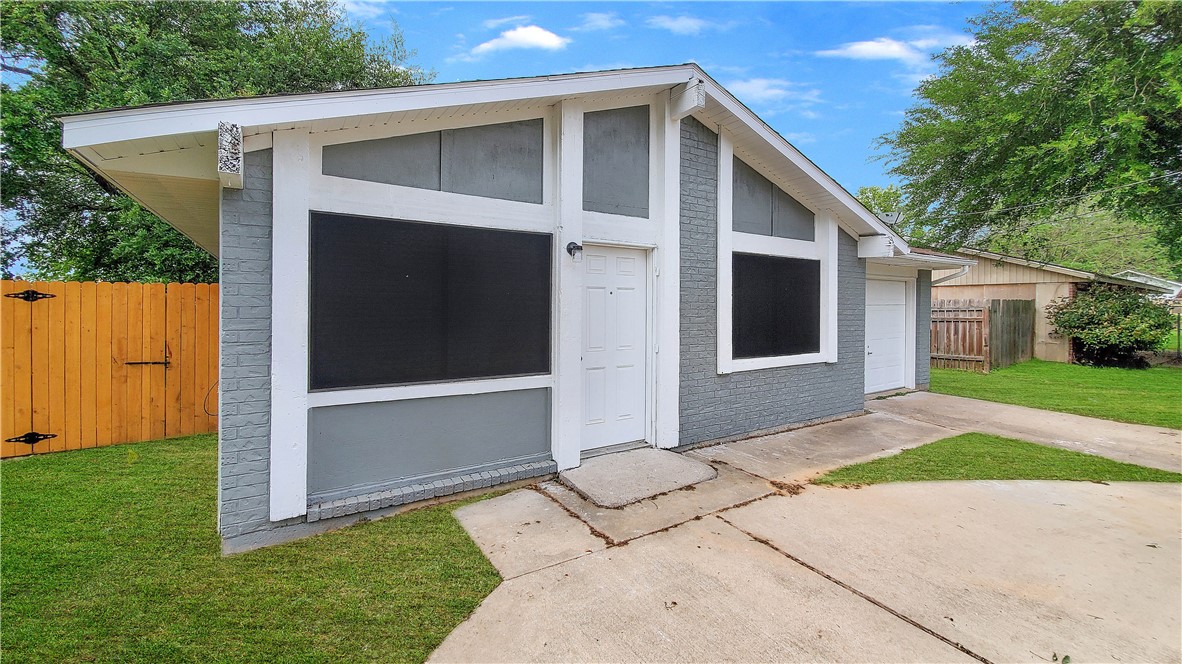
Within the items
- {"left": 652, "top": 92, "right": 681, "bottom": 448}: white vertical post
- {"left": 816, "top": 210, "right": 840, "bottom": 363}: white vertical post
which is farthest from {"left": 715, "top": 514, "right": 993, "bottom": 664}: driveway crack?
{"left": 816, "top": 210, "right": 840, "bottom": 363}: white vertical post

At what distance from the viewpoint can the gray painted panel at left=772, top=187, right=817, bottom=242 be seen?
6.16m

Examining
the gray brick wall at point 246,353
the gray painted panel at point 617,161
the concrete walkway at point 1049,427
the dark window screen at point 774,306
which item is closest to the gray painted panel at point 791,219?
the dark window screen at point 774,306

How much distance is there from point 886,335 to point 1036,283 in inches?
351

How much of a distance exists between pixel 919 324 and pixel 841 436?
184 inches

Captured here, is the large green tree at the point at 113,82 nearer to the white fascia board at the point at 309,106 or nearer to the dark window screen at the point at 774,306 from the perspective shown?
the white fascia board at the point at 309,106

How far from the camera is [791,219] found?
20.7 feet

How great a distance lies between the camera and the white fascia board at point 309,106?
2709mm

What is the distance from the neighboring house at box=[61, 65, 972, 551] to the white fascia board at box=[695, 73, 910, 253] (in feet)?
0.12

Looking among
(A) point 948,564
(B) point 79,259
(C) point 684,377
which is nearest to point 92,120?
(C) point 684,377

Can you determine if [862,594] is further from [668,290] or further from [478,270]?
[478,270]

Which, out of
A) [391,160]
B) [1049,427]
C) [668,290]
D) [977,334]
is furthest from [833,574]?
[977,334]

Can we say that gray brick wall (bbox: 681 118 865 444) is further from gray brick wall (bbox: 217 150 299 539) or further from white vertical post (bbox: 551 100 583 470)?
gray brick wall (bbox: 217 150 299 539)

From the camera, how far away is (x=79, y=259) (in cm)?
990

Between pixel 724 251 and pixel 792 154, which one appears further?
pixel 792 154
